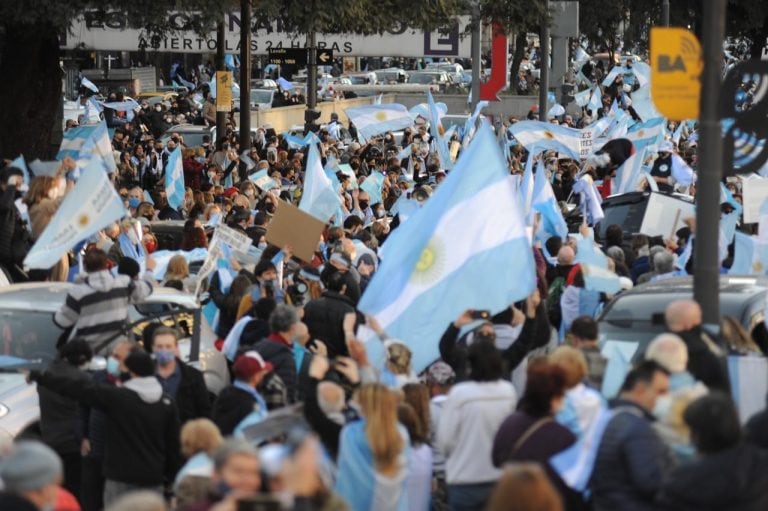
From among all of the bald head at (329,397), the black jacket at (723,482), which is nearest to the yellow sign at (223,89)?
the bald head at (329,397)

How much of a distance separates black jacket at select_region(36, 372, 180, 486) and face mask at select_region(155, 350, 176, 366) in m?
0.48

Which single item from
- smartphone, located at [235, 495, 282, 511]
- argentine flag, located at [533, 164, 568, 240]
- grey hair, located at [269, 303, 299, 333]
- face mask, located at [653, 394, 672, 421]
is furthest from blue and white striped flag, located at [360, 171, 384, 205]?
smartphone, located at [235, 495, 282, 511]

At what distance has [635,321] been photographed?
11.7 meters

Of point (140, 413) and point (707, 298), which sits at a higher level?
point (707, 298)

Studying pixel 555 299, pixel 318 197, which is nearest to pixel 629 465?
pixel 555 299

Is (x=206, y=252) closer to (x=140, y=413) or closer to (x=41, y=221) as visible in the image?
(x=41, y=221)

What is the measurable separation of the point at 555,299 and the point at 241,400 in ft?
15.8

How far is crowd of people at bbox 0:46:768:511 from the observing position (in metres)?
6.93

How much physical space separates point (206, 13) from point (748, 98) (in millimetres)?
8815

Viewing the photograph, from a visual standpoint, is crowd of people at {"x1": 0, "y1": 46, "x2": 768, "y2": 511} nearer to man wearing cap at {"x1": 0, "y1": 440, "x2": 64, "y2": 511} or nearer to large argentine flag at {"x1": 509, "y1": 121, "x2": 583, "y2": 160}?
man wearing cap at {"x1": 0, "y1": 440, "x2": 64, "y2": 511}

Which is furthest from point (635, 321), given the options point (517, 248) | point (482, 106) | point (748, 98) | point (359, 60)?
point (359, 60)

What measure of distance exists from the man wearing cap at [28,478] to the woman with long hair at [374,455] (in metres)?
1.82

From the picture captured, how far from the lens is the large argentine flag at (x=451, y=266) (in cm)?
1001

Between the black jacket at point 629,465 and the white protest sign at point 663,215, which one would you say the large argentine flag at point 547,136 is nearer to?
the white protest sign at point 663,215
